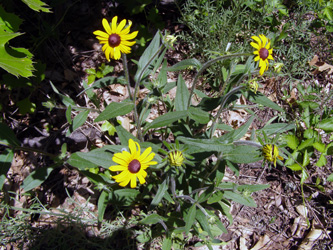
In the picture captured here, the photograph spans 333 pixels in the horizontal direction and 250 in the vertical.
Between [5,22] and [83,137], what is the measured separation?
1.43 meters

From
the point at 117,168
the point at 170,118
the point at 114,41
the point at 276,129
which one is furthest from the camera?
the point at 276,129

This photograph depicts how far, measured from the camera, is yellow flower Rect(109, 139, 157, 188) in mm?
1805

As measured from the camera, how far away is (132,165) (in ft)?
5.95

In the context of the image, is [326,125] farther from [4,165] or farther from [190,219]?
[4,165]

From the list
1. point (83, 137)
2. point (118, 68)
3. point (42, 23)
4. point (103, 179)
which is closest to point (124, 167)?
point (103, 179)

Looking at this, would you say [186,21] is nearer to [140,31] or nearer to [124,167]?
[140,31]

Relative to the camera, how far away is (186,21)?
347 centimetres

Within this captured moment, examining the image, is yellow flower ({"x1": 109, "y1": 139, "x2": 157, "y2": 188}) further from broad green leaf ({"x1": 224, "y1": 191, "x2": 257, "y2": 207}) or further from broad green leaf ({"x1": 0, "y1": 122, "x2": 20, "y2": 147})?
broad green leaf ({"x1": 0, "y1": 122, "x2": 20, "y2": 147})

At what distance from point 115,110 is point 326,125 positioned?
229 cm

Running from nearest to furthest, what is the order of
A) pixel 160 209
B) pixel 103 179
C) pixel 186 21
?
pixel 103 179, pixel 160 209, pixel 186 21

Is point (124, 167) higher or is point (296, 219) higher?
point (124, 167)

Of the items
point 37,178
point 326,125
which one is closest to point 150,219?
point 37,178

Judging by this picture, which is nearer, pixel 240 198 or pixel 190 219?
pixel 190 219

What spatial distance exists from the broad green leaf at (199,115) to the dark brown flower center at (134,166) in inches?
26.0
